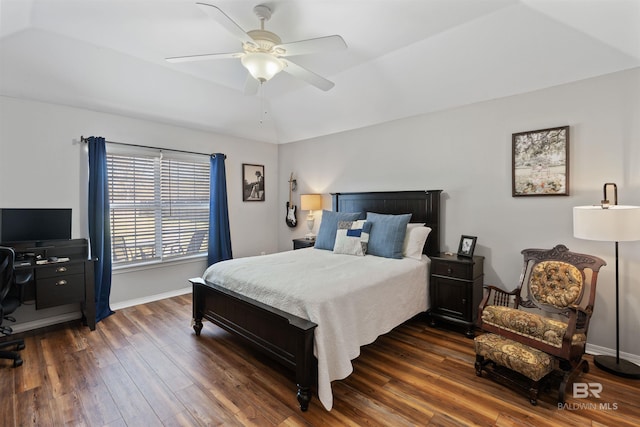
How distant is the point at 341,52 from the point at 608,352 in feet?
12.4

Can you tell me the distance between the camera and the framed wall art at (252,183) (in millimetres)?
5262

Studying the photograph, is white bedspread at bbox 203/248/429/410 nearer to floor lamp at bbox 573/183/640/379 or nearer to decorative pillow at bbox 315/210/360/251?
decorative pillow at bbox 315/210/360/251

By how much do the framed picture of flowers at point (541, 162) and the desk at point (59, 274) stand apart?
4681 millimetres

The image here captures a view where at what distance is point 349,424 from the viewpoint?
1880 mm

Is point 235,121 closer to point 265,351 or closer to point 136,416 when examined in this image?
point 265,351

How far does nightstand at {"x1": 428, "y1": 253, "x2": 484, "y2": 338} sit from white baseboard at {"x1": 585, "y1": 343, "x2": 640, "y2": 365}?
3.18 ft

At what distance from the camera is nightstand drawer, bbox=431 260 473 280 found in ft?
10.1

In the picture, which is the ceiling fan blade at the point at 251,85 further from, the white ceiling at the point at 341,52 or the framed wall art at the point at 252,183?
the framed wall art at the point at 252,183

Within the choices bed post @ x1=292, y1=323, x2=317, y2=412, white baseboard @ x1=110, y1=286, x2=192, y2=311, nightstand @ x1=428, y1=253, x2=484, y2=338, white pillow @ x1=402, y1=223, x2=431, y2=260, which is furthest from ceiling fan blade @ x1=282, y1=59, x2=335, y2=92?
white baseboard @ x1=110, y1=286, x2=192, y2=311

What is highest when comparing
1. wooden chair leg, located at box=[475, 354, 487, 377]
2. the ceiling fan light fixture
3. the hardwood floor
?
the ceiling fan light fixture

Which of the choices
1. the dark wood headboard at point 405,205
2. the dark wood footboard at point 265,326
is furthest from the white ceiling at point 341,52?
the dark wood footboard at point 265,326

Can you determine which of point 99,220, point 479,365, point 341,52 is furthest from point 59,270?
point 479,365

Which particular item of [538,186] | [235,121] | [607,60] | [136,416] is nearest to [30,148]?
[235,121]

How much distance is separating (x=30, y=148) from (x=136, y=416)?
3078 mm
